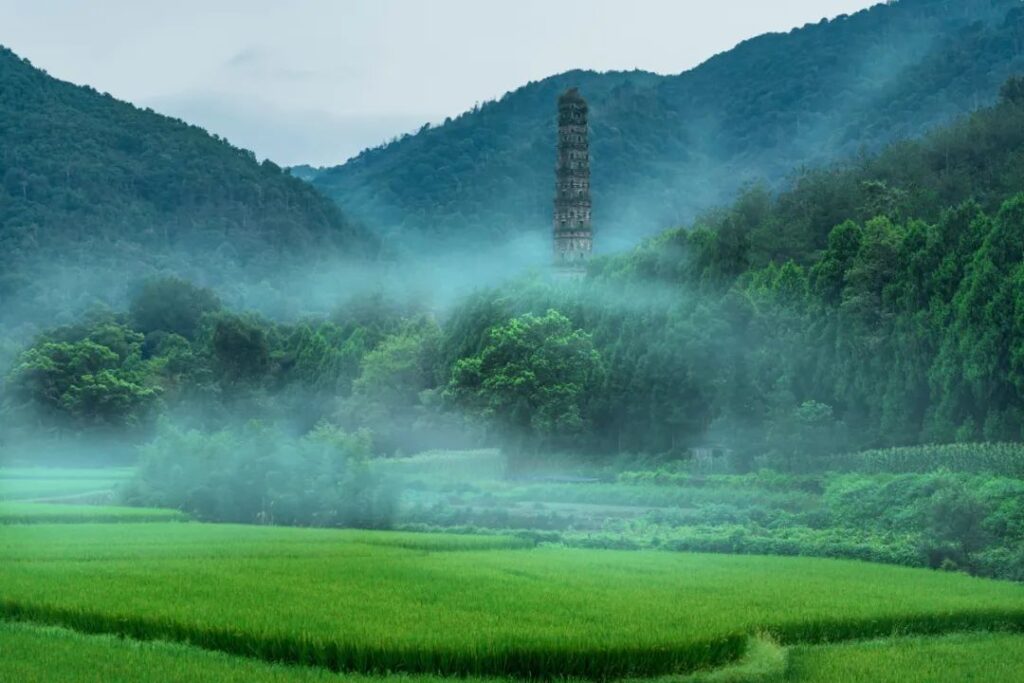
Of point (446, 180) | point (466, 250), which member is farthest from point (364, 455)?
point (446, 180)

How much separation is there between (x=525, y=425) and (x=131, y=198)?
8385 centimetres

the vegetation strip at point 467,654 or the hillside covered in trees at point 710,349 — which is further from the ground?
the hillside covered in trees at point 710,349

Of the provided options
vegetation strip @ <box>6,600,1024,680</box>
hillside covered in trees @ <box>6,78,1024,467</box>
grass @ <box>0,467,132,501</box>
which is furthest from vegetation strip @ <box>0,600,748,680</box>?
grass @ <box>0,467,132,501</box>

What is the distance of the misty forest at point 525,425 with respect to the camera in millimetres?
22719

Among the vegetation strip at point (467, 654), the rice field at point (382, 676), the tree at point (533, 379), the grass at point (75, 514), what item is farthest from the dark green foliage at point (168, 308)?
the rice field at point (382, 676)

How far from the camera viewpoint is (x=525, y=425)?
227ft

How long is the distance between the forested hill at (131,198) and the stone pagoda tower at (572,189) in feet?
139

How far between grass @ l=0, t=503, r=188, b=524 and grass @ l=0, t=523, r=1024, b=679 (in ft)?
28.6

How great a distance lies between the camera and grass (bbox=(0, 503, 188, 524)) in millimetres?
42906

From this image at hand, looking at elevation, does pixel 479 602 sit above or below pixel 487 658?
above

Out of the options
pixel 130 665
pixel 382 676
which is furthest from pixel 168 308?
pixel 382 676

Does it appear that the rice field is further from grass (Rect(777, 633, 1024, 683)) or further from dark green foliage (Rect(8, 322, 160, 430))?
dark green foliage (Rect(8, 322, 160, 430))

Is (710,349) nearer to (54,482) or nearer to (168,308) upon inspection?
(54,482)

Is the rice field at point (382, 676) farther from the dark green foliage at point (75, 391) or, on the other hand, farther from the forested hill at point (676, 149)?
the forested hill at point (676, 149)
